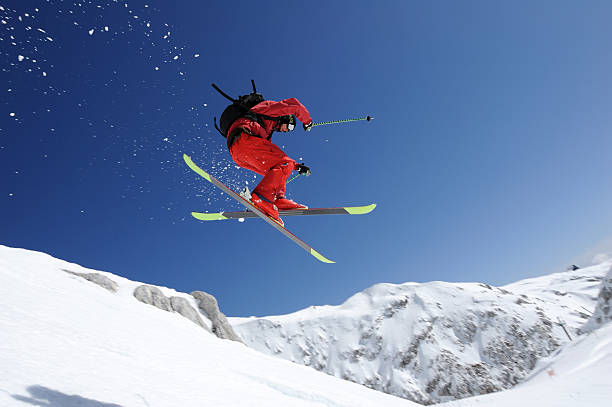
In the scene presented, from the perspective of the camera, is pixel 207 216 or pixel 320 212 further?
pixel 207 216

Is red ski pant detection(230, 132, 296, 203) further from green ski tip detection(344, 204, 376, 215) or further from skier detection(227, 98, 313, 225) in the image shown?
green ski tip detection(344, 204, 376, 215)

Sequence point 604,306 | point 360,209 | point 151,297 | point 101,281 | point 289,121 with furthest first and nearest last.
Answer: point 604,306 → point 151,297 → point 101,281 → point 360,209 → point 289,121

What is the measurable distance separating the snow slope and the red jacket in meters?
3.74

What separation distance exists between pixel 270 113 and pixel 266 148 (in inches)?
23.2

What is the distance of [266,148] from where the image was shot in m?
5.61

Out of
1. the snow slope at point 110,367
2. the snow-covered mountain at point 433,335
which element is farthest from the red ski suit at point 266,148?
the snow-covered mountain at point 433,335

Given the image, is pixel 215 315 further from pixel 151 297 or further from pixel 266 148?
pixel 266 148

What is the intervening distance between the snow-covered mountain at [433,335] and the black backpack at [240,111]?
11820cm

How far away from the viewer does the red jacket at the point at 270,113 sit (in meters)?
5.48

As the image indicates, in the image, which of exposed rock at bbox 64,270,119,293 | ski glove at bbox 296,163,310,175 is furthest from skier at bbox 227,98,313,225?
exposed rock at bbox 64,270,119,293

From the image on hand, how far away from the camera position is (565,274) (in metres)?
163

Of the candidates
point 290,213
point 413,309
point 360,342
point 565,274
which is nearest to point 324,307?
point 360,342

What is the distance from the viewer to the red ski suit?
18.0ft

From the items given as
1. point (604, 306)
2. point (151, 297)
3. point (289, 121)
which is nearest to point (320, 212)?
point (289, 121)
